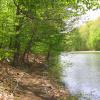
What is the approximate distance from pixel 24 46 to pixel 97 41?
104630 millimetres

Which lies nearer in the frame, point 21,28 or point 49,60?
point 21,28

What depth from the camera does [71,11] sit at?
24234mm

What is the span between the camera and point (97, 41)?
129375 mm

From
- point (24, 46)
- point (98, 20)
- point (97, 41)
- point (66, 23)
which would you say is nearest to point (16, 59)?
point (24, 46)

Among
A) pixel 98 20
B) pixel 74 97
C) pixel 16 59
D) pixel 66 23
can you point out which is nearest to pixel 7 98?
pixel 74 97

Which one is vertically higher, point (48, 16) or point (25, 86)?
point (48, 16)

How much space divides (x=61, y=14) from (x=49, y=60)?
46.6 ft

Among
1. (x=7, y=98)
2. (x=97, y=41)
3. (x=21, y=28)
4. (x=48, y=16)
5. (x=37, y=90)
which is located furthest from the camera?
(x=97, y=41)

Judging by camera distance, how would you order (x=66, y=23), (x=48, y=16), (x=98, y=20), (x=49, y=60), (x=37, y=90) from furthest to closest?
1. (x=98, y=20)
2. (x=49, y=60)
3. (x=66, y=23)
4. (x=48, y=16)
5. (x=37, y=90)

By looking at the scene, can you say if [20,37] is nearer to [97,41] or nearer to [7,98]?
[7,98]

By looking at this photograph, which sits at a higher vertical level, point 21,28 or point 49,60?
point 21,28

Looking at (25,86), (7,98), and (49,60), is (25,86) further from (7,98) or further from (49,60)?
(49,60)

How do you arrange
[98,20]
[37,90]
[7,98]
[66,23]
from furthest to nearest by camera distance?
[98,20], [66,23], [37,90], [7,98]

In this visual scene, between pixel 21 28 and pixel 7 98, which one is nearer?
pixel 7 98
